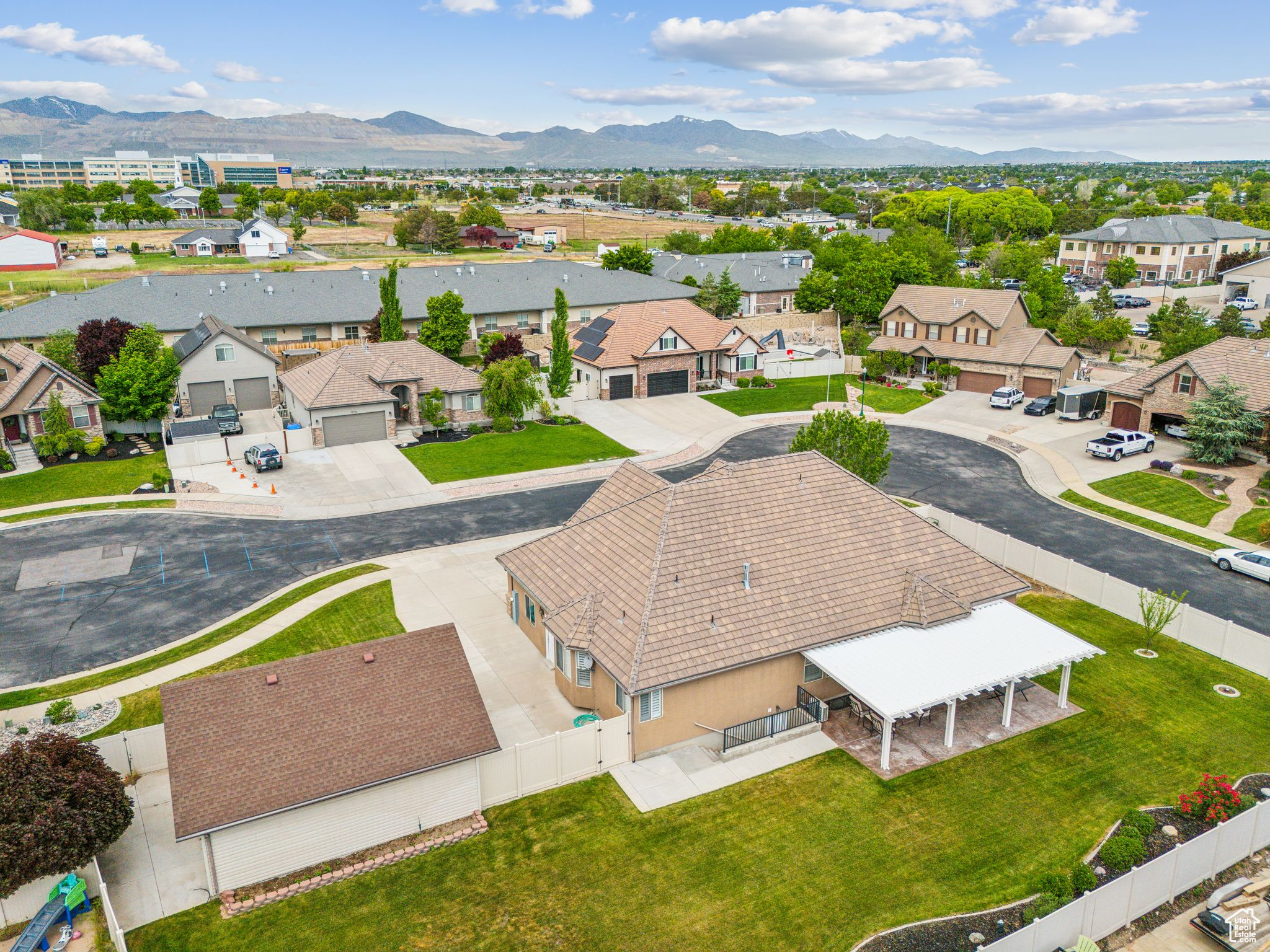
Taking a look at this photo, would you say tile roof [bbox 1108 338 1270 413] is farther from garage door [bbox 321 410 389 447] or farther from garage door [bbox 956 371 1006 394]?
garage door [bbox 321 410 389 447]

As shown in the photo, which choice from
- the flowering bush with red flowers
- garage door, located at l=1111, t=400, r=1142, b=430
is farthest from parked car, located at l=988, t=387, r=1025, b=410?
the flowering bush with red flowers

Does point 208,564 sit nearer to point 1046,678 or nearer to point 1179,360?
point 1046,678

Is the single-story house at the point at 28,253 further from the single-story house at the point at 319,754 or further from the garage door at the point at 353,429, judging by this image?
the single-story house at the point at 319,754

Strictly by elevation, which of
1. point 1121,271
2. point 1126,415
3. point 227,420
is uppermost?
point 1121,271

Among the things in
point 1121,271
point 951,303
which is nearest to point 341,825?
point 951,303

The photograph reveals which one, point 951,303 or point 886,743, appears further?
point 951,303

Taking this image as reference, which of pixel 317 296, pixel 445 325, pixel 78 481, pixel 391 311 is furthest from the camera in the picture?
pixel 317 296

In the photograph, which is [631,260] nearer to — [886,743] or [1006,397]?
[1006,397]
